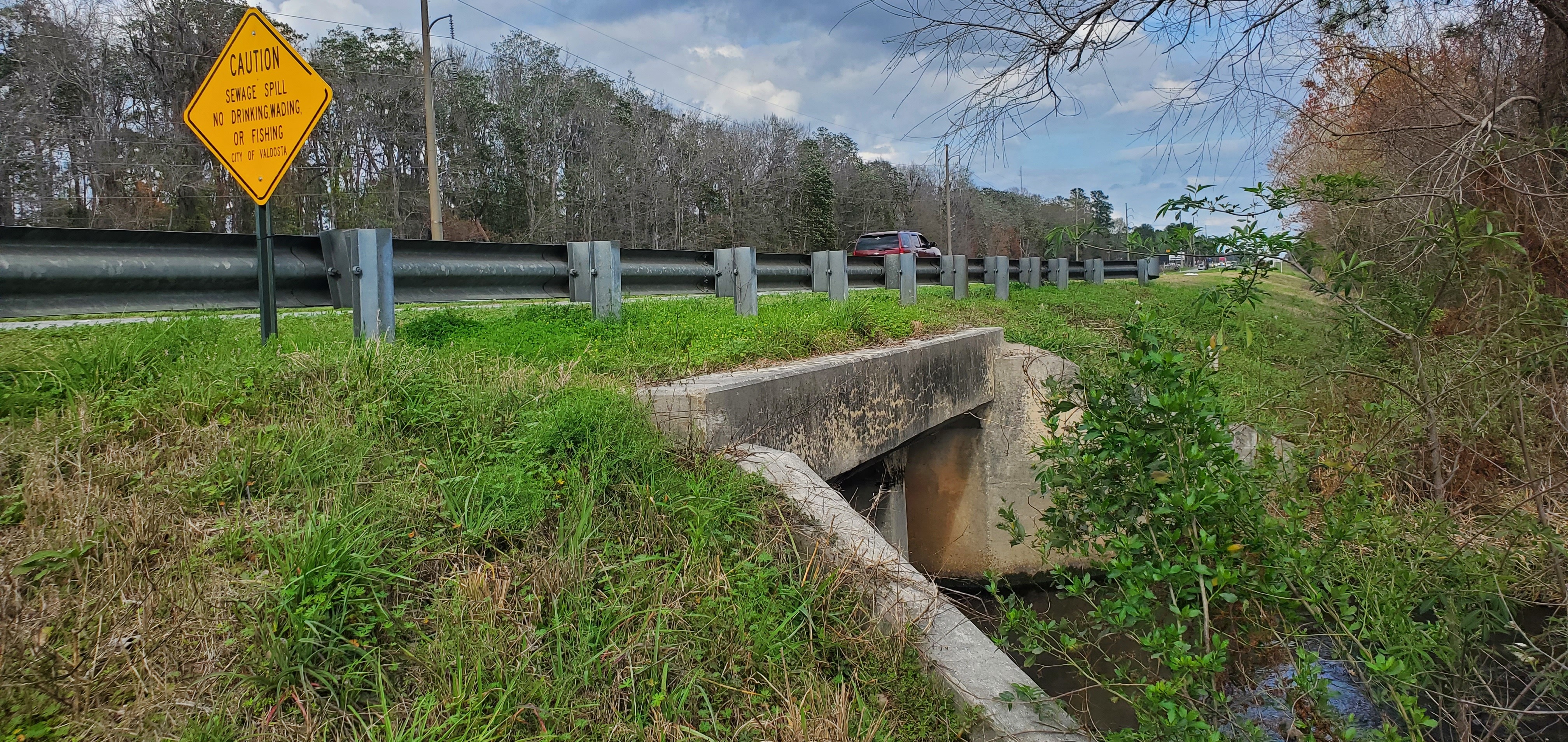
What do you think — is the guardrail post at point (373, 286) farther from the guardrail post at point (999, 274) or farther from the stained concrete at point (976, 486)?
the guardrail post at point (999, 274)

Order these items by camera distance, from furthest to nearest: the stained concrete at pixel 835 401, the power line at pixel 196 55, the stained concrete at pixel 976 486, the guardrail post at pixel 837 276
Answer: the power line at pixel 196 55 < the stained concrete at pixel 976 486 < the guardrail post at pixel 837 276 < the stained concrete at pixel 835 401

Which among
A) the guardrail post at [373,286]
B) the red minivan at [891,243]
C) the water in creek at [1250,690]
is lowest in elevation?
the water in creek at [1250,690]

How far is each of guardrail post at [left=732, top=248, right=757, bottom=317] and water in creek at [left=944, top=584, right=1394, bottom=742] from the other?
8.58ft

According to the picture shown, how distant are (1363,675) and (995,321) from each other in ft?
24.9

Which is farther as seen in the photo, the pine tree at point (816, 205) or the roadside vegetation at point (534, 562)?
the pine tree at point (816, 205)

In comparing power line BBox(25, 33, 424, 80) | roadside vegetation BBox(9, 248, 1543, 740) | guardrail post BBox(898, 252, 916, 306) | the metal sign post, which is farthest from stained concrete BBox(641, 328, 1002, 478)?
power line BBox(25, 33, 424, 80)

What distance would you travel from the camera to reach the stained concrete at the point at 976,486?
947cm

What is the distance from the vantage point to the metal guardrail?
11.1ft

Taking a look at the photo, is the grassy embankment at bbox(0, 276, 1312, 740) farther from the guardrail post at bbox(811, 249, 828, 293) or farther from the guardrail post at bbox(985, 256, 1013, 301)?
the guardrail post at bbox(985, 256, 1013, 301)

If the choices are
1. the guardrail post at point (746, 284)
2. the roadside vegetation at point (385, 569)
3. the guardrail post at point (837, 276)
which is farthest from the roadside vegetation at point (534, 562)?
the guardrail post at point (837, 276)

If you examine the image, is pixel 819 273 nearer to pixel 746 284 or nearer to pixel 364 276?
pixel 746 284

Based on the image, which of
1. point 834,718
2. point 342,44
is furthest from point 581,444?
point 342,44

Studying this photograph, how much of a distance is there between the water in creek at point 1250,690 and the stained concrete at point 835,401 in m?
1.16

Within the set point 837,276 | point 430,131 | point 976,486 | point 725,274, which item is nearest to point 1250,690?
point 725,274
